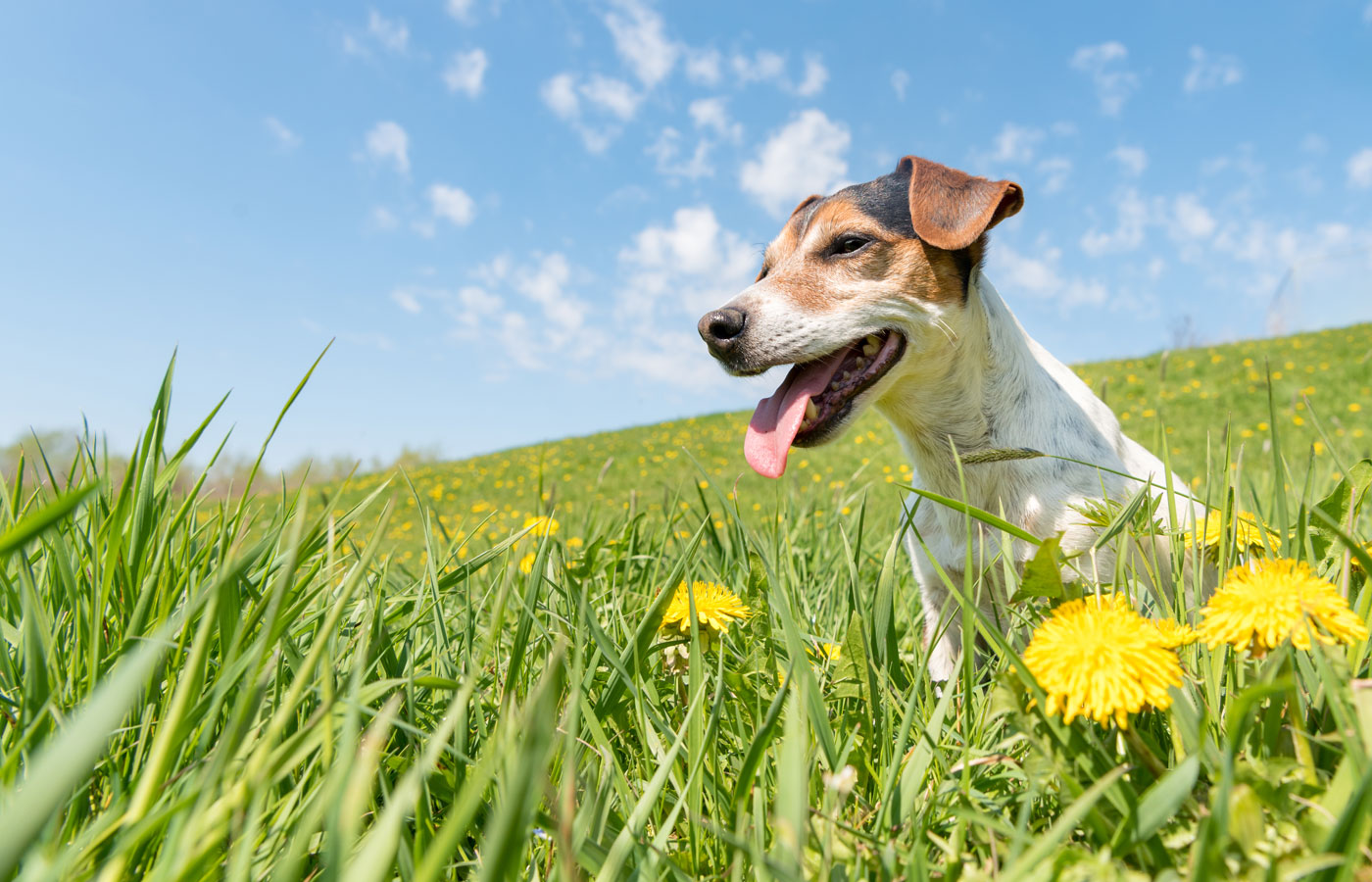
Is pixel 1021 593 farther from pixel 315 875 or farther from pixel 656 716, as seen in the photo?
pixel 315 875

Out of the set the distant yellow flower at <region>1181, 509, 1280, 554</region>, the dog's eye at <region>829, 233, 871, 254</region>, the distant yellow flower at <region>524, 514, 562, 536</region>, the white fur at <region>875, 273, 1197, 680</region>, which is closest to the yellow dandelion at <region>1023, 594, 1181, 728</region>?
the distant yellow flower at <region>1181, 509, 1280, 554</region>

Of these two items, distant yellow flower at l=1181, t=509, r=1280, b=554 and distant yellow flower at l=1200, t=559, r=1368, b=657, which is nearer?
distant yellow flower at l=1200, t=559, r=1368, b=657

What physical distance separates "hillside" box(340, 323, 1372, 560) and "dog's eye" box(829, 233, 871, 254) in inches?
184

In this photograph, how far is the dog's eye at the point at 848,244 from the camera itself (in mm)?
2898

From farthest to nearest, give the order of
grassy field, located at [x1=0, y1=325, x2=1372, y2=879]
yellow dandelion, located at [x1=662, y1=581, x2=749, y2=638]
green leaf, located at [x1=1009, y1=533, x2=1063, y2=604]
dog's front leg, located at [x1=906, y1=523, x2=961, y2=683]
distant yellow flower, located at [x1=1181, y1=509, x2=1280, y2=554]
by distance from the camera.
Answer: dog's front leg, located at [x1=906, y1=523, x2=961, y2=683] < yellow dandelion, located at [x1=662, y1=581, x2=749, y2=638] < distant yellow flower, located at [x1=1181, y1=509, x2=1280, y2=554] < green leaf, located at [x1=1009, y1=533, x2=1063, y2=604] < grassy field, located at [x1=0, y1=325, x2=1372, y2=879]

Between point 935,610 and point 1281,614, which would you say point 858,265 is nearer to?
point 935,610

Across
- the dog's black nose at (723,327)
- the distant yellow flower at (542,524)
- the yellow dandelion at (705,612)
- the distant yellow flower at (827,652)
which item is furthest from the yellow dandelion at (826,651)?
the dog's black nose at (723,327)

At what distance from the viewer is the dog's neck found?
2.58m

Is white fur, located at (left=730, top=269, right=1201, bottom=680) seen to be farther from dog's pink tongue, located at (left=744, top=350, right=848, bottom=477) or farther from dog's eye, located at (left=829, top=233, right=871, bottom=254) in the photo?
dog's eye, located at (left=829, top=233, right=871, bottom=254)

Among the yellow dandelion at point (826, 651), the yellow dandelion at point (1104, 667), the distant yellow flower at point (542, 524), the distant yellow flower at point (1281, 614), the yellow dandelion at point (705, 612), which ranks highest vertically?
the distant yellow flower at point (542, 524)

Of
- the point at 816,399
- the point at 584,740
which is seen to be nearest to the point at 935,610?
the point at 816,399

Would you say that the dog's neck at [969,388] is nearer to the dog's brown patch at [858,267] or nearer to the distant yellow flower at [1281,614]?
the dog's brown patch at [858,267]

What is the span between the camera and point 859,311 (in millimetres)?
2637

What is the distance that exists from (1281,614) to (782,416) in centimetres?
185
